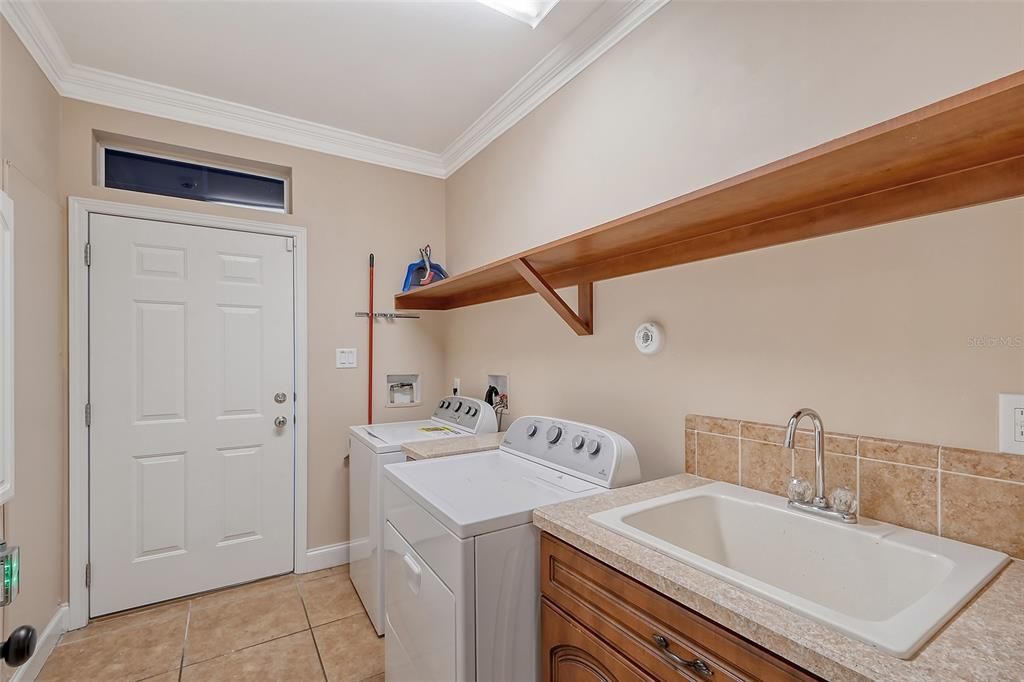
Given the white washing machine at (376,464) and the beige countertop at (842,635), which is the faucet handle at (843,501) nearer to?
the beige countertop at (842,635)

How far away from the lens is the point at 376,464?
7.03 feet

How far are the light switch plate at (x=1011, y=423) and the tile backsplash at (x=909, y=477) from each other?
20mm

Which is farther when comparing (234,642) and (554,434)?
(234,642)

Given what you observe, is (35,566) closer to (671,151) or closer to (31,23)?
(31,23)

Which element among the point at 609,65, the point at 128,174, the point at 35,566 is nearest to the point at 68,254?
the point at 128,174

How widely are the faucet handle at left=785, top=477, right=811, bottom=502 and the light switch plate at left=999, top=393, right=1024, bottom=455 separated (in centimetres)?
36

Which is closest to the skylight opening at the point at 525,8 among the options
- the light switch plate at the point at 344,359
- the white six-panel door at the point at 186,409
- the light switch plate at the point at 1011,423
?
the white six-panel door at the point at 186,409

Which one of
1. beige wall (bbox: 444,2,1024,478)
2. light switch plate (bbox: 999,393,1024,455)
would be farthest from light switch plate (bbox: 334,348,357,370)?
light switch plate (bbox: 999,393,1024,455)

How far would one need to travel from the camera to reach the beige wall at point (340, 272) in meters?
2.67

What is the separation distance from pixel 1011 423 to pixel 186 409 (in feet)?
10.0

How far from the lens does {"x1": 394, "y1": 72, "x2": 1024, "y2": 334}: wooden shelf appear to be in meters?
0.78

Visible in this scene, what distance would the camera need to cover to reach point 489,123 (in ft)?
8.62

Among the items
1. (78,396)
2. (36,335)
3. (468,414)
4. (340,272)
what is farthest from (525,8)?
(78,396)

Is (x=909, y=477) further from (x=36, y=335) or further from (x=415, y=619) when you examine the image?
(x=36, y=335)
